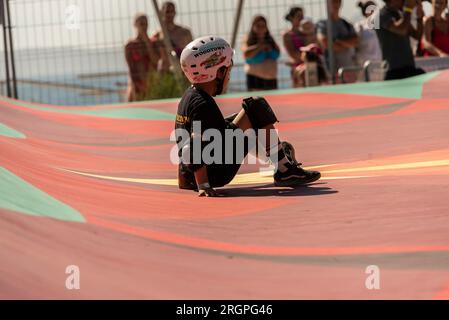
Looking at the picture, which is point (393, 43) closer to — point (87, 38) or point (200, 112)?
point (87, 38)

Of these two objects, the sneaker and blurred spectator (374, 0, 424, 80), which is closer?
the sneaker

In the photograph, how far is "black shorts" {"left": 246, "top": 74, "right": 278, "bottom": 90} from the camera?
43.8ft

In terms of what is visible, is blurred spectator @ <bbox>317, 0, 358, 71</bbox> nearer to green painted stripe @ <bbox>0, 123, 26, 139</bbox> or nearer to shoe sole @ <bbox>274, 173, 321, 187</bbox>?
green painted stripe @ <bbox>0, 123, 26, 139</bbox>

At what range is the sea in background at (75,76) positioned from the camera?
14055 mm

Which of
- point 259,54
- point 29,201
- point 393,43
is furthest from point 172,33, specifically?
point 29,201

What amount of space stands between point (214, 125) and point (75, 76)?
8.23 meters

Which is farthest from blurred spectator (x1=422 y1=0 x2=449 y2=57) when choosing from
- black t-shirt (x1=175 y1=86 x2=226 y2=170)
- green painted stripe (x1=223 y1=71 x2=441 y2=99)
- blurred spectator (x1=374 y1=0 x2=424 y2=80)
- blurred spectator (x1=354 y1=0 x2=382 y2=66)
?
black t-shirt (x1=175 y1=86 x2=226 y2=170)

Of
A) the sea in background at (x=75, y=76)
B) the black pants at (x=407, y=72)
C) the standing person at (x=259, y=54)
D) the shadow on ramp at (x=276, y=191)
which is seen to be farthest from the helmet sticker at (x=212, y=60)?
the sea in background at (x=75, y=76)

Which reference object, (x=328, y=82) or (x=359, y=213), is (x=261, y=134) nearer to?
(x=359, y=213)

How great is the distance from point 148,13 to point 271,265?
9.75m

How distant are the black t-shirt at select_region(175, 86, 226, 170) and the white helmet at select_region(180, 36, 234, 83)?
101 millimetres

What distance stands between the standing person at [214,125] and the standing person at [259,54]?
21.2 feet

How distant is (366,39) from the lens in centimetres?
1345

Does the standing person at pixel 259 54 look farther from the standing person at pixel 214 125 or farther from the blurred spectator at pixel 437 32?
the standing person at pixel 214 125
